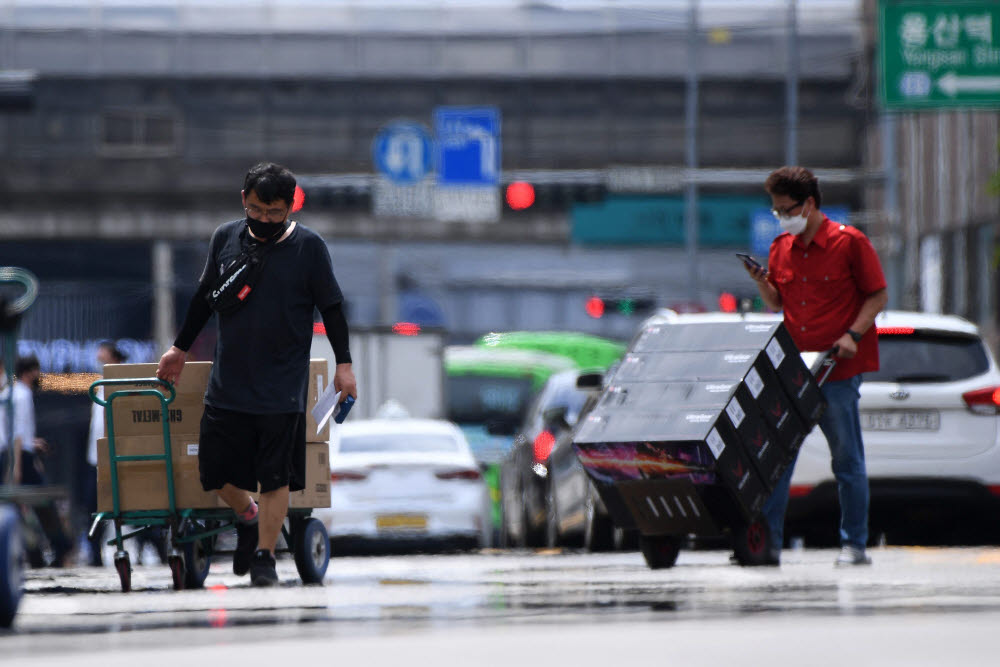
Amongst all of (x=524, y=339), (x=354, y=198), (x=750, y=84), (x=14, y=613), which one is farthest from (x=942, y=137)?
(x=14, y=613)

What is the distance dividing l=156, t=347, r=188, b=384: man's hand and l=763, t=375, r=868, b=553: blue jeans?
9.09 ft

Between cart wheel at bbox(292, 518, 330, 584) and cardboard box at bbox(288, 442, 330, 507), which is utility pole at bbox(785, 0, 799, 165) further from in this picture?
cart wheel at bbox(292, 518, 330, 584)

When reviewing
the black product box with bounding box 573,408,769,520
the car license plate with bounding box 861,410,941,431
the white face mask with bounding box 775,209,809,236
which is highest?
the white face mask with bounding box 775,209,809,236

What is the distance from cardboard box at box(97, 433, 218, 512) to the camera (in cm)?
990

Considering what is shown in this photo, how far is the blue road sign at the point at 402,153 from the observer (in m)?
36.8

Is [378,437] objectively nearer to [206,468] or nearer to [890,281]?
[206,468]

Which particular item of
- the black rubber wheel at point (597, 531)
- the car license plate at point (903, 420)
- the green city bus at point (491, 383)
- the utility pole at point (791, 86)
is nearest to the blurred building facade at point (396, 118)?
the utility pole at point (791, 86)

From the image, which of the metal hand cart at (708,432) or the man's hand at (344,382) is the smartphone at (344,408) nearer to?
the man's hand at (344,382)

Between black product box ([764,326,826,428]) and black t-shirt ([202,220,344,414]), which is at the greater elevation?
black t-shirt ([202,220,344,414])

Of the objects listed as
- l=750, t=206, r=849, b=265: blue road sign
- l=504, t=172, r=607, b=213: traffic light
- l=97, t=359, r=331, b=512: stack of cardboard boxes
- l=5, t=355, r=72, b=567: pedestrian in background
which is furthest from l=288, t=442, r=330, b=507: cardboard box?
l=750, t=206, r=849, b=265: blue road sign

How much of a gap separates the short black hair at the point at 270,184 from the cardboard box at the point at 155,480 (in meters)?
1.33

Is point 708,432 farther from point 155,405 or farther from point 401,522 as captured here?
point 401,522

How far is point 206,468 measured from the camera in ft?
30.4

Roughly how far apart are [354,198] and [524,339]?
194 inches
